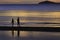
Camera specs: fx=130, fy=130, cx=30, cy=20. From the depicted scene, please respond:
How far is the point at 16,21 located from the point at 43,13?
39cm

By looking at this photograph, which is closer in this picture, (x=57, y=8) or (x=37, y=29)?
(x=37, y=29)

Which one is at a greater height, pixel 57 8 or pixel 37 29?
pixel 57 8

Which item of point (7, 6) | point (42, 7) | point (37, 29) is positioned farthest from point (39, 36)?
point (7, 6)

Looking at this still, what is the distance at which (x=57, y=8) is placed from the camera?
1.30 meters

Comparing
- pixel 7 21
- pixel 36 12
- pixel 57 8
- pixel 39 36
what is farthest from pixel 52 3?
pixel 7 21

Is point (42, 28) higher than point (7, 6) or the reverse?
the reverse

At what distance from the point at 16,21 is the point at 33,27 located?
172mm

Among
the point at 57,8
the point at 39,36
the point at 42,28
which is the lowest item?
the point at 39,36

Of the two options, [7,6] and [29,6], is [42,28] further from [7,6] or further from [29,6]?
[7,6]

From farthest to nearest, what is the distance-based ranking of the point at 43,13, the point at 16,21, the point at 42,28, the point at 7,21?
the point at 43,13
the point at 7,21
the point at 16,21
the point at 42,28

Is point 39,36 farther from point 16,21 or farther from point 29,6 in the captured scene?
point 29,6

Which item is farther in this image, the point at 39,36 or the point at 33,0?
the point at 33,0

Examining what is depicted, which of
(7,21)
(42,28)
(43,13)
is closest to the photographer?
(42,28)

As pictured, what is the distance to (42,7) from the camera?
1.30 meters
